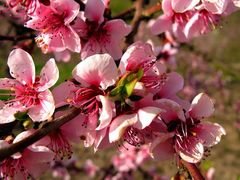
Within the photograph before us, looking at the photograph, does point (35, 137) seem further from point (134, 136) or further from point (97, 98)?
point (134, 136)

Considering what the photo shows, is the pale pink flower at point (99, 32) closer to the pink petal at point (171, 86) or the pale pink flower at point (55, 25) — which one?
the pale pink flower at point (55, 25)

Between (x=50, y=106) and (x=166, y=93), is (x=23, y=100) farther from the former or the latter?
(x=166, y=93)

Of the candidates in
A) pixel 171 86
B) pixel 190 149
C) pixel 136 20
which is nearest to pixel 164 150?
pixel 190 149

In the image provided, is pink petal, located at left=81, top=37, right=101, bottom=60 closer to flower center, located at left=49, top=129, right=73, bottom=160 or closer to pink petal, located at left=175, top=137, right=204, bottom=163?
flower center, located at left=49, top=129, right=73, bottom=160

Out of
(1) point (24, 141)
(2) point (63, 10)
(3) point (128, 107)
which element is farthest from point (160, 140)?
(2) point (63, 10)

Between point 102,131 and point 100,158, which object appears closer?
point 102,131

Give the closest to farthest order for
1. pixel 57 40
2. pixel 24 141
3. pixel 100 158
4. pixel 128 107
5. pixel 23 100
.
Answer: pixel 24 141, pixel 128 107, pixel 23 100, pixel 57 40, pixel 100 158

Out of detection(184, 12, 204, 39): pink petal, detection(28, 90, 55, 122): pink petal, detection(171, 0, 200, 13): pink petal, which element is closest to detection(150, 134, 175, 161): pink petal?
detection(28, 90, 55, 122): pink petal
